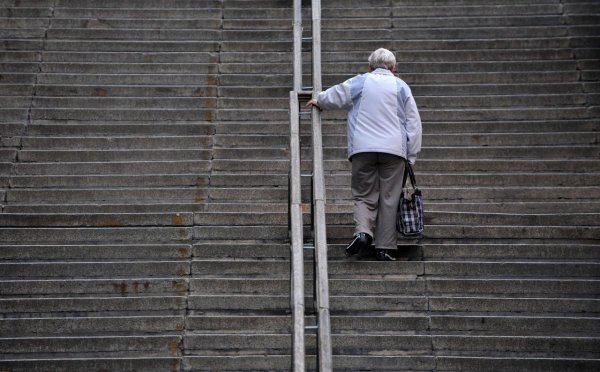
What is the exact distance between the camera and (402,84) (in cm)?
705

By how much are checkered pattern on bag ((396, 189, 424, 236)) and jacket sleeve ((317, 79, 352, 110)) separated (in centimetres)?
77

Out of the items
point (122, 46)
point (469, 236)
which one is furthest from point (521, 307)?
point (122, 46)

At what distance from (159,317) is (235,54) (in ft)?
12.4

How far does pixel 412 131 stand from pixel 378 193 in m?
0.48

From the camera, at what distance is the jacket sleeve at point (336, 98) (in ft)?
22.5

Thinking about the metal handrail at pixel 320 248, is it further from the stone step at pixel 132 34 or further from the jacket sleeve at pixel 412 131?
the stone step at pixel 132 34

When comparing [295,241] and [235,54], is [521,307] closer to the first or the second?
[295,241]

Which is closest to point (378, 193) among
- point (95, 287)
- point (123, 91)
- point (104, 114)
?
point (95, 287)

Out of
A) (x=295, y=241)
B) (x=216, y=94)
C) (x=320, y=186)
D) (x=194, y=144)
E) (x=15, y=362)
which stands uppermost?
(x=216, y=94)

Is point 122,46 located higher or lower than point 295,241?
higher

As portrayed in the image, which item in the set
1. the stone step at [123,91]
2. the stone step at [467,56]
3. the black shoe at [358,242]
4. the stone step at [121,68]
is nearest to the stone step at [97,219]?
the black shoe at [358,242]

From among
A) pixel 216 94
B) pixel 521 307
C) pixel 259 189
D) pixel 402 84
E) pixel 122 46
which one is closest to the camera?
pixel 521 307

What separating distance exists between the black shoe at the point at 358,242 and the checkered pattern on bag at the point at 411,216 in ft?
0.76

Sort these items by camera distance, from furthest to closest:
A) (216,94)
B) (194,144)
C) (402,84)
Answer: (216,94) → (194,144) → (402,84)
